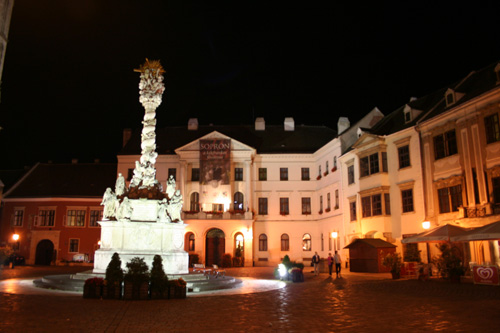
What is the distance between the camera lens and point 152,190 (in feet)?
67.2

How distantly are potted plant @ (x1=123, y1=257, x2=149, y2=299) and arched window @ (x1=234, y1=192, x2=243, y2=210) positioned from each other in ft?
105

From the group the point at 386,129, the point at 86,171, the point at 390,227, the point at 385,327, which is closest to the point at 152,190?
the point at 385,327

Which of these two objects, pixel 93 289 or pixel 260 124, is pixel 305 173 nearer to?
pixel 260 124

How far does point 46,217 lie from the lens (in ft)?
153

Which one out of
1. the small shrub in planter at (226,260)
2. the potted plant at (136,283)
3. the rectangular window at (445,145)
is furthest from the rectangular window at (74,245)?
the rectangular window at (445,145)

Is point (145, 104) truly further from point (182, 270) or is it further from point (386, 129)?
point (386, 129)

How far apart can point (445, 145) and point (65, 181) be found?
1618 inches

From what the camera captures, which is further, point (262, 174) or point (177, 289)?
point (262, 174)

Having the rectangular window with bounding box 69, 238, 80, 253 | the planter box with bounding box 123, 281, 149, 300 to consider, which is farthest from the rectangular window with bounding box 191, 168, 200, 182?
the planter box with bounding box 123, 281, 149, 300

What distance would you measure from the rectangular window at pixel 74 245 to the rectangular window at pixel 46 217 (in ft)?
9.25

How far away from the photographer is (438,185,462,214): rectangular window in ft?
85.3

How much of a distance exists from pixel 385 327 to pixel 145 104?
16.8 m

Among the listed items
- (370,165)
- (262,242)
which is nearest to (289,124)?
(262,242)

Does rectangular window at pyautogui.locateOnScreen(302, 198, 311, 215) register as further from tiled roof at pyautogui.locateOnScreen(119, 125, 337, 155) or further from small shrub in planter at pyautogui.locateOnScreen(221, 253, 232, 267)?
small shrub in planter at pyautogui.locateOnScreen(221, 253, 232, 267)
